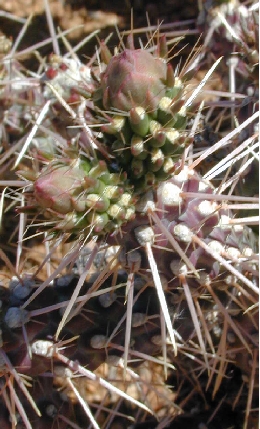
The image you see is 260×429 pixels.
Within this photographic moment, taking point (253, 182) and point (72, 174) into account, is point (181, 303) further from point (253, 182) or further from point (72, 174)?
point (72, 174)

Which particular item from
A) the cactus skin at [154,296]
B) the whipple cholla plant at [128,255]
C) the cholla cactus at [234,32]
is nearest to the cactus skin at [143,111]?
the whipple cholla plant at [128,255]

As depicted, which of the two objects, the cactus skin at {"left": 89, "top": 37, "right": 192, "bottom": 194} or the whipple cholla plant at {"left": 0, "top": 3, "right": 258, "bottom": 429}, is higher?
the cactus skin at {"left": 89, "top": 37, "right": 192, "bottom": 194}

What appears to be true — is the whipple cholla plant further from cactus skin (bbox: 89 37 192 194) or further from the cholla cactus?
the cholla cactus

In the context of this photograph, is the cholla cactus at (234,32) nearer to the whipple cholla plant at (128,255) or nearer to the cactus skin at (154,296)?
the whipple cholla plant at (128,255)

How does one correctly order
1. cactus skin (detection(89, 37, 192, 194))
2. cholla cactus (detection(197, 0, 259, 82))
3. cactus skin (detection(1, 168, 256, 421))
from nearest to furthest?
cactus skin (detection(89, 37, 192, 194)) → cactus skin (detection(1, 168, 256, 421)) → cholla cactus (detection(197, 0, 259, 82))

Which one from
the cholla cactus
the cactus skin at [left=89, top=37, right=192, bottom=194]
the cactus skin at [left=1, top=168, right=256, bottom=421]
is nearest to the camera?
the cactus skin at [left=89, top=37, right=192, bottom=194]

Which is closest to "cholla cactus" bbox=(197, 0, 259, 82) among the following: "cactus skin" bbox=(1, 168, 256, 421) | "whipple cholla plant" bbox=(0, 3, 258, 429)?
"whipple cholla plant" bbox=(0, 3, 258, 429)

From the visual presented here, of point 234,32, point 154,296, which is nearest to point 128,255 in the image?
point 154,296

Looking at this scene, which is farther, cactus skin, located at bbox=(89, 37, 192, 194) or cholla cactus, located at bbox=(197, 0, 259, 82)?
cholla cactus, located at bbox=(197, 0, 259, 82)

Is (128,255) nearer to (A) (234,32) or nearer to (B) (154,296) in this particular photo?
(B) (154,296)
